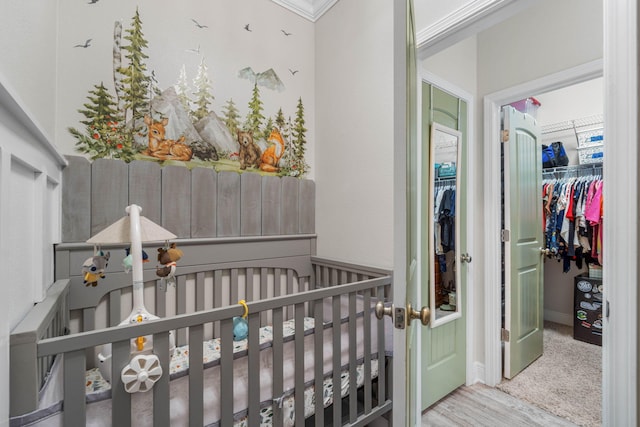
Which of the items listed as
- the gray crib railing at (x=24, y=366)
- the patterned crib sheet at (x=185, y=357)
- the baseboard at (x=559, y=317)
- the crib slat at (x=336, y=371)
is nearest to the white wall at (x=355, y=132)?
the crib slat at (x=336, y=371)

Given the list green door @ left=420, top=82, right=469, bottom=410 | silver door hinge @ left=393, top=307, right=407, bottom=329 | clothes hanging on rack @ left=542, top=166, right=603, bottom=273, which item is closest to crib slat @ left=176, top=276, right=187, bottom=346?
silver door hinge @ left=393, top=307, right=407, bottom=329

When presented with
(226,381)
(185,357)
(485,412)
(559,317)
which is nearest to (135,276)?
(226,381)

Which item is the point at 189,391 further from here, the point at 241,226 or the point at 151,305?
the point at 241,226

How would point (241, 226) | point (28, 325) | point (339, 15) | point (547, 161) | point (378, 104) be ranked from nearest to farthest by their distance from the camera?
point (28, 325) → point (378, 104) → point (241, 226) → point (339, 15) → point (547, 161)

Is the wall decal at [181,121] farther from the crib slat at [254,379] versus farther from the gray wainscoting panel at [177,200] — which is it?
the crib slat at [254,379]

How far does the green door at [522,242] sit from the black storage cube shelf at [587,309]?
72 centimetres

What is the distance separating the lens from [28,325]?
724 mm

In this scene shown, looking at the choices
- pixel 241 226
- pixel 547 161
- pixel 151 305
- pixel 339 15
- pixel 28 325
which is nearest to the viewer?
pixel 28 325

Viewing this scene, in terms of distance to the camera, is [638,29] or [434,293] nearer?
[638,29]

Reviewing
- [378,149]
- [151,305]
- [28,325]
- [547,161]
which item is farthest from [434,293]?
[547,161]

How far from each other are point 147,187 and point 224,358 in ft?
3.45

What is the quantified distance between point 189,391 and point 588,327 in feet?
11.7

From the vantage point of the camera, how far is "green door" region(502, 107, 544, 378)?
2.14 m

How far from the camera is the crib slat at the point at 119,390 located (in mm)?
816
